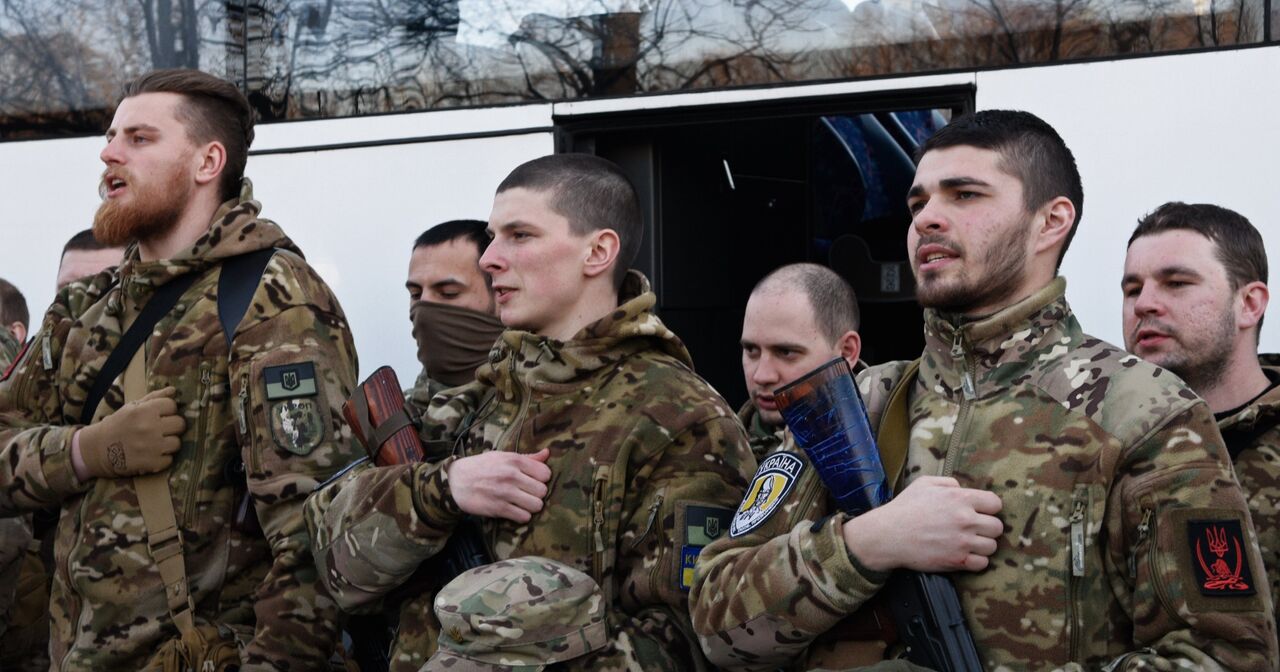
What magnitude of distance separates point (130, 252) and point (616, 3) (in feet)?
5.92

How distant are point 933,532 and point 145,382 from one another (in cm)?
201

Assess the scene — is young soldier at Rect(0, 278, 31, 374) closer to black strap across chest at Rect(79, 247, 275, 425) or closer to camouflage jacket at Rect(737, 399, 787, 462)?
black strap across chest at Rect(79, 247, 275, 425)

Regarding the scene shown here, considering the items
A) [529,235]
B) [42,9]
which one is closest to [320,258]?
[42,9]

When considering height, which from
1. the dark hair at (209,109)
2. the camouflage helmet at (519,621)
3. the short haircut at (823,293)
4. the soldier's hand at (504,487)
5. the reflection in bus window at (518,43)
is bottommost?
the camouflage helmet at (519,621)

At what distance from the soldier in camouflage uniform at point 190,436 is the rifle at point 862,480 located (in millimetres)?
1280

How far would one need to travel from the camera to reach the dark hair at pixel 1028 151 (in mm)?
2529

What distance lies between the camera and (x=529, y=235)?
312 centimetres

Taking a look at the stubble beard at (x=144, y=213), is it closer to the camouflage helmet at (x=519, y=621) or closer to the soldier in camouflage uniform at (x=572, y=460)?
the soldier in camouflage uniform at (x=572, y=460)

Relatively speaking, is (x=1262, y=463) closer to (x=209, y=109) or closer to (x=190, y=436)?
(x=190, y=436)

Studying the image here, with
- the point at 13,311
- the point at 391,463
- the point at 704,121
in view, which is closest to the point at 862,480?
the point at 391,463

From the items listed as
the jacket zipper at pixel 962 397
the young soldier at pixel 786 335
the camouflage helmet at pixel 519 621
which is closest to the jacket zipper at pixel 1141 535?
the jacket zipper at pixel 962 397

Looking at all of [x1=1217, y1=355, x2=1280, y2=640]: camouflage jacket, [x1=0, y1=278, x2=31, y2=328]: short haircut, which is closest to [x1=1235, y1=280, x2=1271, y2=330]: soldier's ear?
[x1=1217, y1=355, x2=1280, y2=640]: camouflage jacket

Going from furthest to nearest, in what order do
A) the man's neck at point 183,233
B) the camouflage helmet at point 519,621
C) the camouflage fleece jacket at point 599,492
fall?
the man's neck at point 183,233, the camouflage fleece jacket at point 599,492, the camouflage helmet at point 519,621

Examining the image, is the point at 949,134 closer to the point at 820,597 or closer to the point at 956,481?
the point at 956,481
